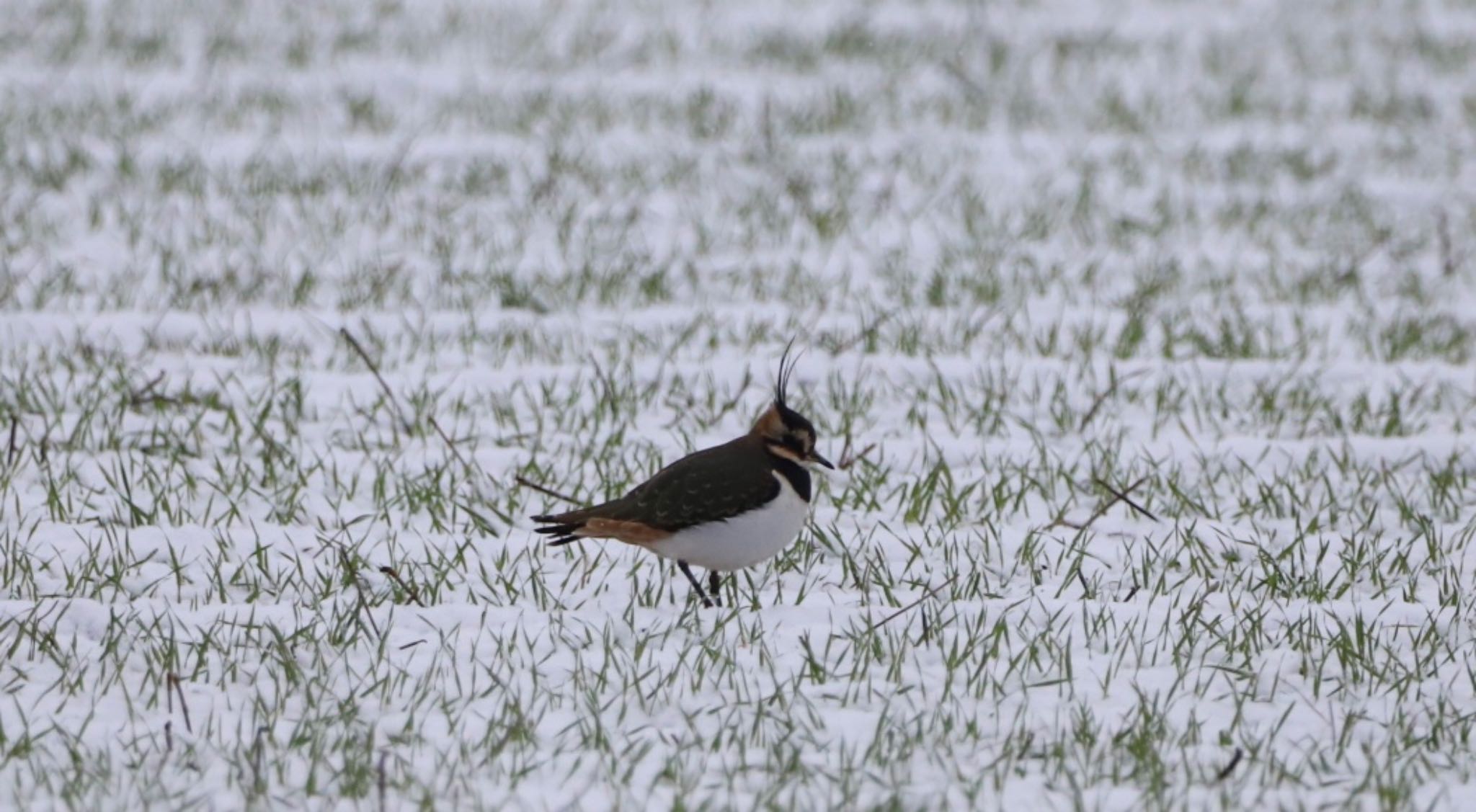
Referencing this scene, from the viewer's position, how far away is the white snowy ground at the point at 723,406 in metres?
3.83

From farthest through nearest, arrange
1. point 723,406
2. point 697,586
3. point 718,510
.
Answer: point 723,406 < point 697,586 < point 718,510

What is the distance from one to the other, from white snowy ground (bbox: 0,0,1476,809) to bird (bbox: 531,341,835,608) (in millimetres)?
166

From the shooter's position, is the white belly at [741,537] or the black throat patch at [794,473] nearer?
the white belly at [741,537]

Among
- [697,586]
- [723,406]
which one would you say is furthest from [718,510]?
[723,406]

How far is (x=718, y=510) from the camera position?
446cm

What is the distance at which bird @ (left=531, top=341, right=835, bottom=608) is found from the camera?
14.7 feet

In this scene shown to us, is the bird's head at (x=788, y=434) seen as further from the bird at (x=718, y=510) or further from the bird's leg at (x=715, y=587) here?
the bird's leg at (x=715, y=587)

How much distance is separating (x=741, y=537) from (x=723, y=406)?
5.81ft

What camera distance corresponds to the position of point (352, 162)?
29.8 ft

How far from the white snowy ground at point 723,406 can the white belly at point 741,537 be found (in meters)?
0.14

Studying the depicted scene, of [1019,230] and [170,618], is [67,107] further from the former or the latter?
[170,618]

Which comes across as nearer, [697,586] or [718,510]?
[718,510]

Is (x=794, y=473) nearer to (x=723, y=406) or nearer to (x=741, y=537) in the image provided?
(x=741, y=537)

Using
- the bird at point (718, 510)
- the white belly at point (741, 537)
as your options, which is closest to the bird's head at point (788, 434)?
the bird at point (718, 510)
